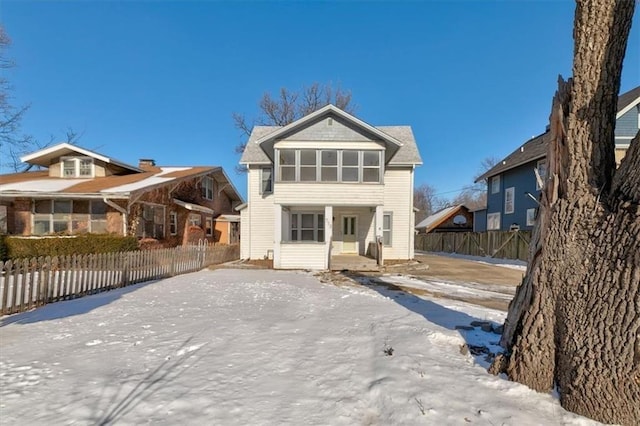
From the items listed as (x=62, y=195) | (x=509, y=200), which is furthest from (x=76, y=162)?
(x=509, y=200)

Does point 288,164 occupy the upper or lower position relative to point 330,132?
lower

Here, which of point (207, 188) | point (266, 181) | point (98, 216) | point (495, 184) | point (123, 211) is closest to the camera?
point (123, 211)

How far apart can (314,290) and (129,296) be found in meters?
4.46

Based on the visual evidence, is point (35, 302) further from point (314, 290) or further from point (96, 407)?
point (314, 290)

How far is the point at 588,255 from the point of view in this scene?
9.50 ft

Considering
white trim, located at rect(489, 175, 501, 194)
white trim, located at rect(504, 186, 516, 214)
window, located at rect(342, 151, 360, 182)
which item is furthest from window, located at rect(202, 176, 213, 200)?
white trim, located at rect(489, 175, 501, 194)

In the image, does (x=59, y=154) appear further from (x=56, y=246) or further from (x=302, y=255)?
(x=302, y=255)

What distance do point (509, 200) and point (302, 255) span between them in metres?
19.4

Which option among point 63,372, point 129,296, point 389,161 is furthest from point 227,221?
point 63,372

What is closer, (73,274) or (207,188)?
(73,274)

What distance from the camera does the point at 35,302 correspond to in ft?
20.6

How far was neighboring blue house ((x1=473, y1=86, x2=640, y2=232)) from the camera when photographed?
17641mm

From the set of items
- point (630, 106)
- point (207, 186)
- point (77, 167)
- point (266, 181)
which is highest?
point (630, 106)

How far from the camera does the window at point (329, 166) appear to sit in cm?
1311
